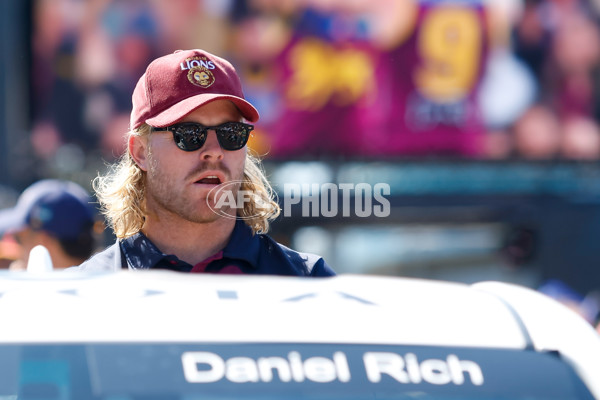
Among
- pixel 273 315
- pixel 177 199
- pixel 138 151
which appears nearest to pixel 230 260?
pixel 177 199

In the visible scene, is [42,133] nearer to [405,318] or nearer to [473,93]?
[473,93]

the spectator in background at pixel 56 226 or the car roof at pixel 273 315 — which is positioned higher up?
the car roof at pixel 273 315

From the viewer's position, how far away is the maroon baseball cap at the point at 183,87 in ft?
7.88

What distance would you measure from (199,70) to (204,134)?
17 cm

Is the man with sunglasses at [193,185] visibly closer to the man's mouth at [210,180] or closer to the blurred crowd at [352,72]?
the man's mouth at [210,180]

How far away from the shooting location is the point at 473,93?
998 cm

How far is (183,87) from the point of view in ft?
7.97

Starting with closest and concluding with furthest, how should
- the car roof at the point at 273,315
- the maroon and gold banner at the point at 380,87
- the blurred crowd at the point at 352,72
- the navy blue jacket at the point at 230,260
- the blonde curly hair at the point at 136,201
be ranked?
the car roof at the point at 273,315
the navy blue jacket at the point at 230,260
the blonde curly hair at the point at 136,201
the blurred crowd at the point at 352,72
the maroon and gold banner at the point at 380,87

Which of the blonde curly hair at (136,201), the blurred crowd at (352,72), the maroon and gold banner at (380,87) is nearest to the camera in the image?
the blonde curly hair at (136,201)

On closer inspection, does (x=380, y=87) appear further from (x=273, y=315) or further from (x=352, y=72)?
(x=273, y=315)

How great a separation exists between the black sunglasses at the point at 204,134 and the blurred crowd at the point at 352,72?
7043 mm

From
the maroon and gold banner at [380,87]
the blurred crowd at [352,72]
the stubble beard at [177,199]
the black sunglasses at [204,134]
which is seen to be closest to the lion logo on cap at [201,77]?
the black sunglasses at [204,134]

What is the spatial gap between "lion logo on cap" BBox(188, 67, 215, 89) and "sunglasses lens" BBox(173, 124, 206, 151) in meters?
0.11

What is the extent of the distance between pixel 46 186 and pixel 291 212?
5.40 m
